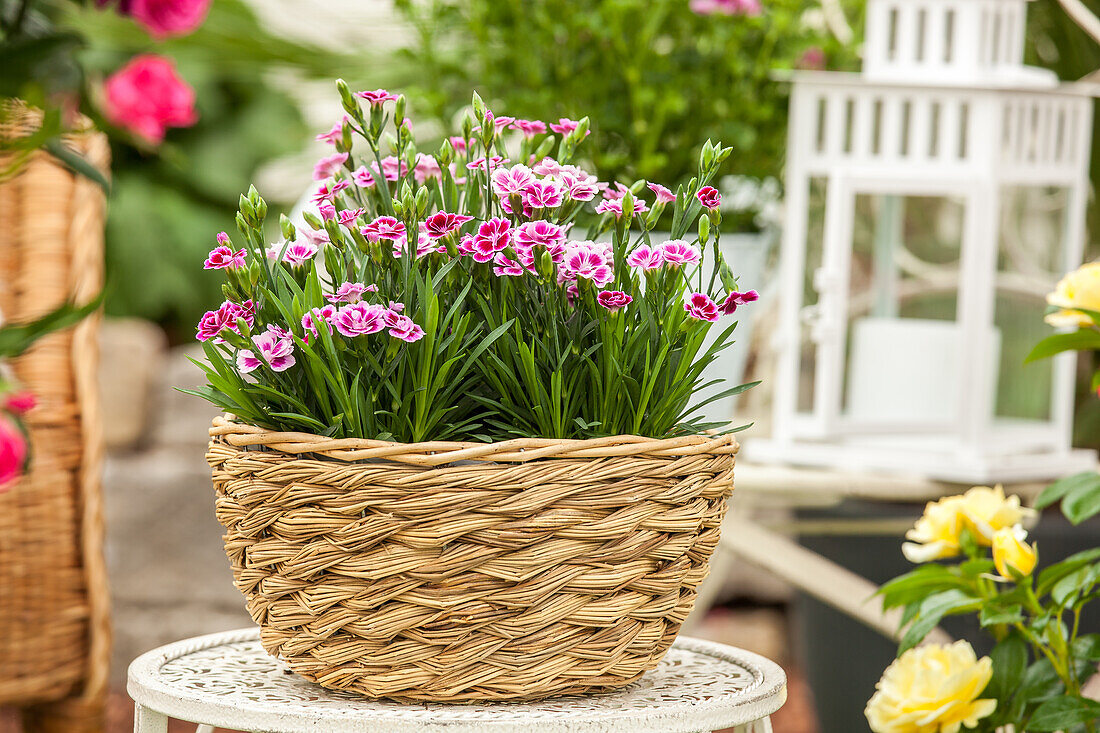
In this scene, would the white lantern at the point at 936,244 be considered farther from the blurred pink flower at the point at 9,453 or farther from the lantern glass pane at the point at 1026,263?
the blurred pink flower at the point at 9,453

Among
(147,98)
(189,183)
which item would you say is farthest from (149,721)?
A: (189,183)

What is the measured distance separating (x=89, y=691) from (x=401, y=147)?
2.64 ft

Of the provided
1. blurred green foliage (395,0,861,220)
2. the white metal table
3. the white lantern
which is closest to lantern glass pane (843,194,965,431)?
the white lantern

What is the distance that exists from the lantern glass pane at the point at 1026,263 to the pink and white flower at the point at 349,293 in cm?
74

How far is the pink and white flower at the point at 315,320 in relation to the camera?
0.50m

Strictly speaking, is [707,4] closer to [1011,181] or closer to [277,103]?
[1011,181]

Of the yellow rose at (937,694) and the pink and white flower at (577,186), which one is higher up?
the pink and white flower at (577,186)

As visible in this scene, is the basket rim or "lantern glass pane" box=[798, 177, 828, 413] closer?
the basket rim

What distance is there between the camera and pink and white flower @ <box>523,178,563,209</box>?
0.52m

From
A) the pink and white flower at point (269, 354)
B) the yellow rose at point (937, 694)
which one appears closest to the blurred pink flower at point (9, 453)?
the pink and white flower at point (269, 354)

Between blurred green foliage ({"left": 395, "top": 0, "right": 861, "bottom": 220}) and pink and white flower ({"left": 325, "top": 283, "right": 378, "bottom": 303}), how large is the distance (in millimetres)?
497

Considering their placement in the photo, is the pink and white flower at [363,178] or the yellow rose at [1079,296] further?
the yellow rose at [1079,296]

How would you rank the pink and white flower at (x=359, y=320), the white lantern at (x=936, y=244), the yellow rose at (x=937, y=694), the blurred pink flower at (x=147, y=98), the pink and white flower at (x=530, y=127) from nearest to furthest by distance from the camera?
the pink and white flower at (x=359, y=320) < the pink and white flower at (x=530, y=127) < the yellow rose at (x=937, y=694) < the white lantern at (x=936, y=244) < the blurred pink flower at (x=147, y=98)

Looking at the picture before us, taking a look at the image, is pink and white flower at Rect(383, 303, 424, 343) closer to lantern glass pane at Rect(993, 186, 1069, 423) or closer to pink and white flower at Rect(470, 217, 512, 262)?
pink and white flower at Rect(470, 217, 512, 262)
